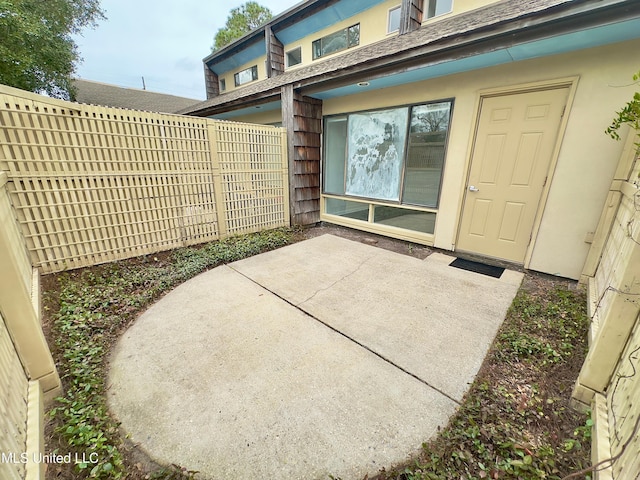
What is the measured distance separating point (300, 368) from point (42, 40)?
1297cm

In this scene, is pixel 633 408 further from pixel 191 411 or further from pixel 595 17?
pixel 595 17

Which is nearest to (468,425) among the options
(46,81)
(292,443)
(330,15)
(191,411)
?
(292,443)

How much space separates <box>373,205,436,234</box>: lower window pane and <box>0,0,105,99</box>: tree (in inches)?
446

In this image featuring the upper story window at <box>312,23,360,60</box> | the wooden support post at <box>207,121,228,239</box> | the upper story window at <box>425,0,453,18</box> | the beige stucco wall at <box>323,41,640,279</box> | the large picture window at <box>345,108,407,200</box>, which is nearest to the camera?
the beige stucco wall at <box>323,41,640,279</box>

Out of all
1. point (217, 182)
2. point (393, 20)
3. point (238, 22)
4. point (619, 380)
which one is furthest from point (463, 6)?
point (238, 22)

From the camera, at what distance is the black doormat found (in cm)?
356

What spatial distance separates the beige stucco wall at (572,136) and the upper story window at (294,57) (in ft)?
17.6

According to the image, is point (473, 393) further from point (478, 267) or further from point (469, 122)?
point (469, 122)

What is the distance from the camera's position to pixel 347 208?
5801 mm

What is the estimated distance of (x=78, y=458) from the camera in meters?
1.31

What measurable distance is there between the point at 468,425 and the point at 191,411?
1698 millimetres

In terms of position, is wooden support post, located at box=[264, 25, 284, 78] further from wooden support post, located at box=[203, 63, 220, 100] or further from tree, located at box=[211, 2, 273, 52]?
tree, located at box=[211, 2, 273, 52]

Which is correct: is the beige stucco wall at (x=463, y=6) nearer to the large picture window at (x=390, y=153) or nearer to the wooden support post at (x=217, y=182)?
the large picture window at (x=390, y=153)

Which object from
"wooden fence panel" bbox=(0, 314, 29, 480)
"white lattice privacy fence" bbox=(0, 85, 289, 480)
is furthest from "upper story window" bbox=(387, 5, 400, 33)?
"wooden fence panel" bbox=(0, 314, 29, 480)
